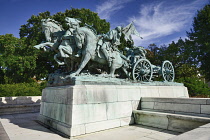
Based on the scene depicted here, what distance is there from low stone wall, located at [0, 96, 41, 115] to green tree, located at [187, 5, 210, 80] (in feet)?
74.1

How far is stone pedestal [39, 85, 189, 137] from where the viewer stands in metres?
4.75

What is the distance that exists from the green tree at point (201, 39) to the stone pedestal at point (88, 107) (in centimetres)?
2102

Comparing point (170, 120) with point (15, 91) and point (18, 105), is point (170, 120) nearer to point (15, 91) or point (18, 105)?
point (18, 105)

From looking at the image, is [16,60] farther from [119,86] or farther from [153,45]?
[153,45]

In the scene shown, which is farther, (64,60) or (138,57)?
(138,57)

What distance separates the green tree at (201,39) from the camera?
22859mm

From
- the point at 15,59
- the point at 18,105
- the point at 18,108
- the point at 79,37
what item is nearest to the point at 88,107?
the point at 79,37

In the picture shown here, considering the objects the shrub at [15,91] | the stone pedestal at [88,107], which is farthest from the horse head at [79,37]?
the shrub at [15,91]

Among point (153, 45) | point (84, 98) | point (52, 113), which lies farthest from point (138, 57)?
point (153, 45)

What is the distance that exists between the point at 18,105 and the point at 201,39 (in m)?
24.6

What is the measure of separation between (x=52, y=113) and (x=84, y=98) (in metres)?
1.71

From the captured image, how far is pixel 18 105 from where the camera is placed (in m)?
10.1

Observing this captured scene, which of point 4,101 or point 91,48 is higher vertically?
point 91,48

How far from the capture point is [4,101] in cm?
1071
